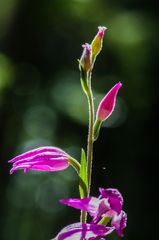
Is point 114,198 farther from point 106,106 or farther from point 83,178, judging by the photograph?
point 106,106

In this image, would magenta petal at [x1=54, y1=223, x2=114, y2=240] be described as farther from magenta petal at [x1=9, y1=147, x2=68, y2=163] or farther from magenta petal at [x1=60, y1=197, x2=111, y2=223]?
magenta petal at [x1=9, y1=147, x2=68, y2=163]

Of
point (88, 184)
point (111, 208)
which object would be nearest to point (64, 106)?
point (88, 184)

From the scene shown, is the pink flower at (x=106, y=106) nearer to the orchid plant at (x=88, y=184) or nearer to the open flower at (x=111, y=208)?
the orchid plant at (x=88, y=184)

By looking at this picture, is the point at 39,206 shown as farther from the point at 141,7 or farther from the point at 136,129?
the point at 141,7

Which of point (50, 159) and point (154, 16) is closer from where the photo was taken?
point (50, 159)

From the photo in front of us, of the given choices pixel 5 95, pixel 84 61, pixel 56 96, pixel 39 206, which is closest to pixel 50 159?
pixel 84 61

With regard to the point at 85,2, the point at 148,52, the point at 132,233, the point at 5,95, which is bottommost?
the point at 132,233
